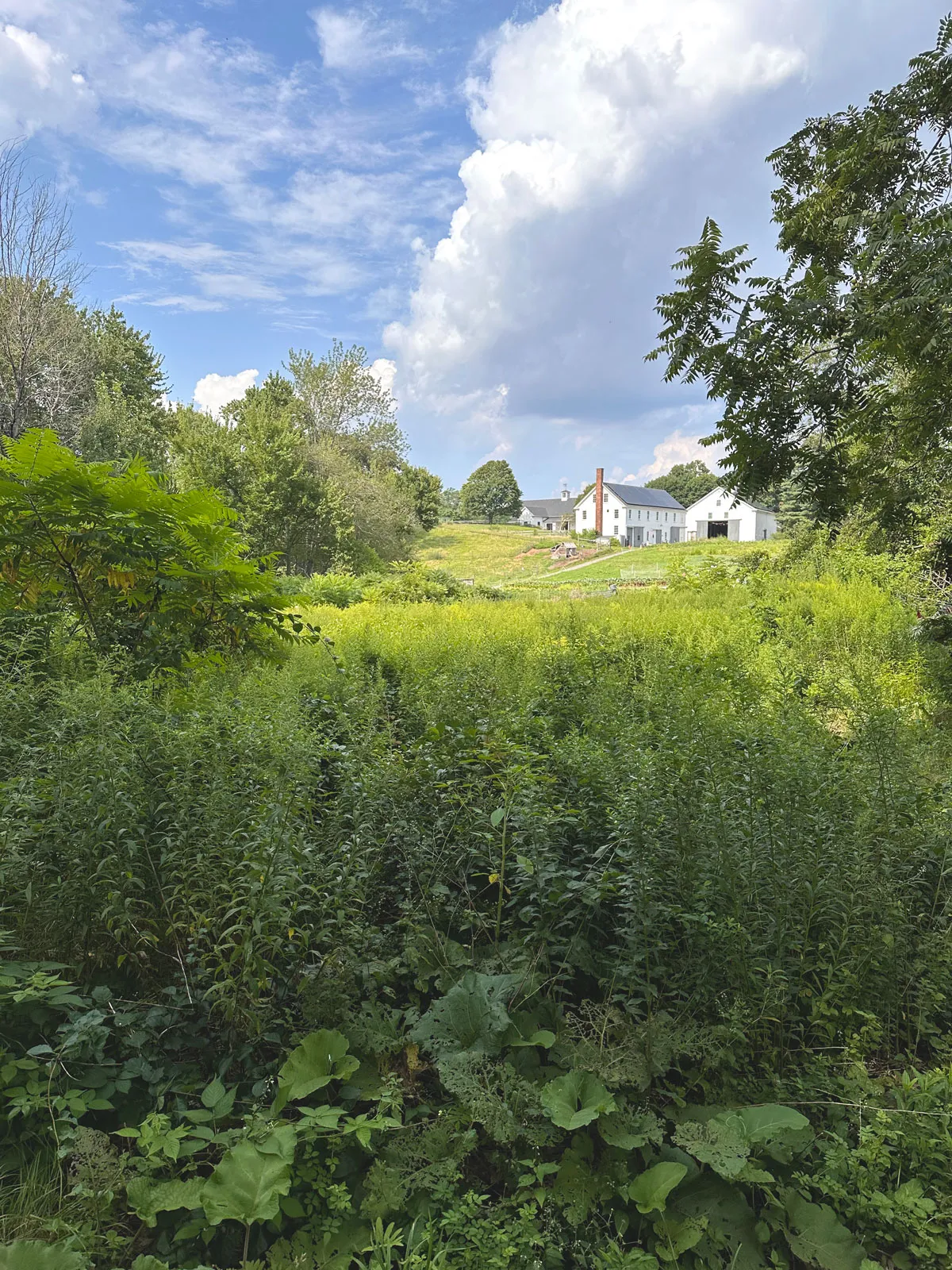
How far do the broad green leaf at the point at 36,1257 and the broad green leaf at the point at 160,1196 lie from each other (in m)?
0.18

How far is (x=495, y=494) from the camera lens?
82188 mm

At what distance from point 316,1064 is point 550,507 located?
96.4 m

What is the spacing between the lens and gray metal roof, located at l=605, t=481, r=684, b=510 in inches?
2738

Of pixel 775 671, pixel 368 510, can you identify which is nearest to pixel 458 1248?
pixel 775 671

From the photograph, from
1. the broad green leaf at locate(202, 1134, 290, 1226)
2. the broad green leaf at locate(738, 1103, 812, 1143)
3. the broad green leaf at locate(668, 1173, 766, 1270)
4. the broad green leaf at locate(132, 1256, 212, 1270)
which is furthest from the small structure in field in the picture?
the broad green leaf at locate(132, 1256, 212, 1270)

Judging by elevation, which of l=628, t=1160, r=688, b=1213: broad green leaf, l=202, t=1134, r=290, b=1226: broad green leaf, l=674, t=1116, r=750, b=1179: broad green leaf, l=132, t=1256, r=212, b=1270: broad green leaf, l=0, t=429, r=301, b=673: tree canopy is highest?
l=0, t=429, r=301, b=673: tree canopy

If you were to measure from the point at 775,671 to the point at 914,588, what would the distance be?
5.00 metres

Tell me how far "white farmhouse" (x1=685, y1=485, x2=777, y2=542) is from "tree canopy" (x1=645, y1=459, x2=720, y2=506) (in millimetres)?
18633

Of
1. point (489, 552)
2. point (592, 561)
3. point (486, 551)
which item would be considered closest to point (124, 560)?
point (592, 561)

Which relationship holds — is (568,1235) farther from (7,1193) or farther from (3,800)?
(3,800)

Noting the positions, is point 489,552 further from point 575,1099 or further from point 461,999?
point 575,1099

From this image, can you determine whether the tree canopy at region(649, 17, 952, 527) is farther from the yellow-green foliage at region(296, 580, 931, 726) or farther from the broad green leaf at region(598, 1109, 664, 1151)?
the broad green leaf at region(598, 1109, 664, 1151)

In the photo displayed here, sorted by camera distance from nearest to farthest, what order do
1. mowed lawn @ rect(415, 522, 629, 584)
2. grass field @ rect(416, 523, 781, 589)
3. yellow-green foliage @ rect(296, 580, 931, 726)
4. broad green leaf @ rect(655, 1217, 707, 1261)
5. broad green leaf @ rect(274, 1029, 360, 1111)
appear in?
broad green leaf @ rect(655, 1217, 707, 1261) < broad green leaf @ rect(274, 1029, 360, 1111) < yellow-green foliage @ rect(296, 580, 931, 726) < grass field @ rect(416, 523, 781, 589) < mowed lawn @ rect(415, 522, 629, 584)

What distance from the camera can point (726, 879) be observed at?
2289 millimetres
